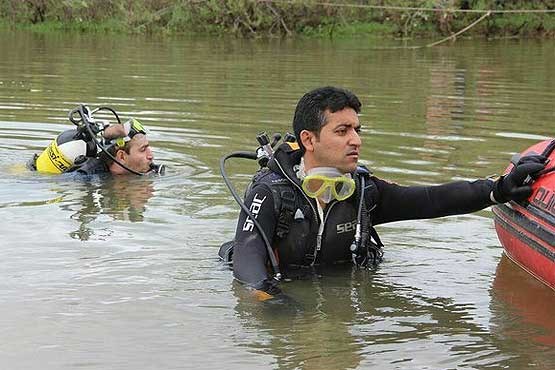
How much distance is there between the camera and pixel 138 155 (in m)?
8.03

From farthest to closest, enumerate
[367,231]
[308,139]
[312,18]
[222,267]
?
[312,18] → [222,267] → [367,231] → [308,139]

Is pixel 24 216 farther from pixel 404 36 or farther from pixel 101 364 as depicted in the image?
pixel 404 36

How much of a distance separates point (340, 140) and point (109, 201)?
9.65 feet

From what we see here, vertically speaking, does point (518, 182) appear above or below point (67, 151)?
above

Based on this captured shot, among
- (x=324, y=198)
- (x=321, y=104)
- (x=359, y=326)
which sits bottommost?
(x=359, y=326)

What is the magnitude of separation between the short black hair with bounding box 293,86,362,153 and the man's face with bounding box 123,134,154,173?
11.1 feet

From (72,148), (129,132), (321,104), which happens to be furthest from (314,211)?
(72,148)

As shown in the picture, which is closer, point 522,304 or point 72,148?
point 522,304

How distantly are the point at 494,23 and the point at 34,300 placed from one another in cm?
2379

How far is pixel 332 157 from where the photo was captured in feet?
15.8

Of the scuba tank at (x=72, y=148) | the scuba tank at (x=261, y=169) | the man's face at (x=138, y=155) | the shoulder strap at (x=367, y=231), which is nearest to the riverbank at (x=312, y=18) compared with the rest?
the man's face at (x=138, y=155)

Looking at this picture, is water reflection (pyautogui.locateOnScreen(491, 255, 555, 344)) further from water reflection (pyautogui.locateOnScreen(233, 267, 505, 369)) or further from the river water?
water reflection (pyautogui.locateOnScreen(233, 267, 505, 369))

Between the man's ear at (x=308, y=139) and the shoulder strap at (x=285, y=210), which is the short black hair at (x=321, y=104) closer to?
the man's ear at (x=308, y=139)

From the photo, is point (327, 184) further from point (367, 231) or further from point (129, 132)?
point (129, 132)
